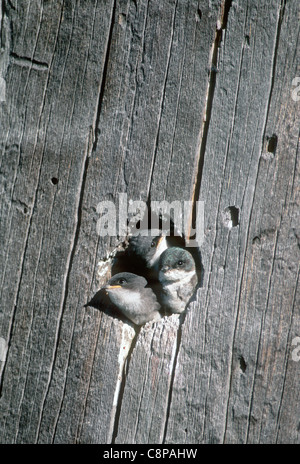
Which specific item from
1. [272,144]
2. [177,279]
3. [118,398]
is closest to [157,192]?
[177,279]

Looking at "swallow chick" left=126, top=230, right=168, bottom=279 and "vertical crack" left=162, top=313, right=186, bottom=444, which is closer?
"vertical crack" left=162, top=313, right=186, bottom=444

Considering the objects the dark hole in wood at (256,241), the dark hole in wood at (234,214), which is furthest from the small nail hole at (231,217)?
the dark hole in wood at (256,241)

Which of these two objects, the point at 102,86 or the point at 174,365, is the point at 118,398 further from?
the point at 102,86

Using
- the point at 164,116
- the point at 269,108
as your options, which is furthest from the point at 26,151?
the point at 269,108

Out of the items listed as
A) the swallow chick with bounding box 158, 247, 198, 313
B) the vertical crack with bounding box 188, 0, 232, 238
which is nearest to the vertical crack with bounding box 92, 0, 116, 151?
the vertical crack with bounding box 188, 0, 232, 238

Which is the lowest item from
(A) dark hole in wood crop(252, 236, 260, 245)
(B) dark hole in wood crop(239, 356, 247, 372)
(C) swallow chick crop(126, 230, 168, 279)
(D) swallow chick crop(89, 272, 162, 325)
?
(B) dark hole in wood crop(239, 356, 247, 372)

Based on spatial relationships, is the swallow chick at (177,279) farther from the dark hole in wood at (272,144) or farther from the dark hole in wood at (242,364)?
the dark hole in wood at (272,144)

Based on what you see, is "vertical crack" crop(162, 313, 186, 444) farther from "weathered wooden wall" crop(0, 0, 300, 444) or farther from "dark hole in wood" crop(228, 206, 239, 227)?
"dark hole in wood" crop(228, 206, 239, 227)
